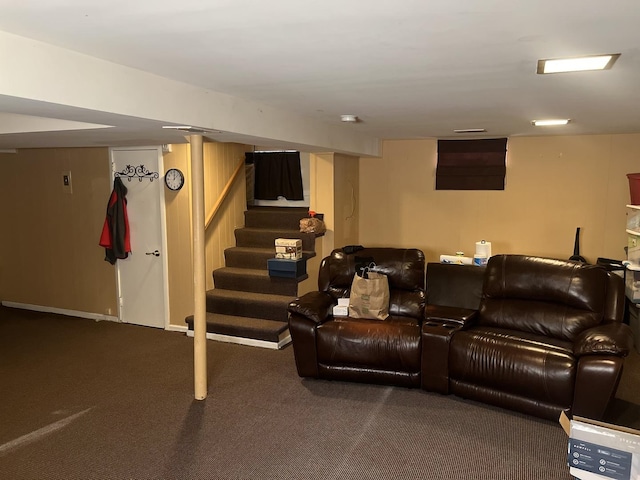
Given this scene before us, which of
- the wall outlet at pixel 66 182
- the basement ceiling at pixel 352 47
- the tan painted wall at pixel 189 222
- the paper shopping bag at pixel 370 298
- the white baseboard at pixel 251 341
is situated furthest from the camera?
the wall outlet at pixel 66 182

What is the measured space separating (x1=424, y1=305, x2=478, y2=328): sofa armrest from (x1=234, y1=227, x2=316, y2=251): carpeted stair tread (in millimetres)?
1893

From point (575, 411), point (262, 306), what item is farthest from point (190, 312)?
point (575, 411)

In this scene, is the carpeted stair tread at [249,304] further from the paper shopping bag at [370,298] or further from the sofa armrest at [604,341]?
the sofa armrest at [604,341]

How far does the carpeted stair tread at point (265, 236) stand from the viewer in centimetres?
555

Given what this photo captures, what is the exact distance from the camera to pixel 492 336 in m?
3.54

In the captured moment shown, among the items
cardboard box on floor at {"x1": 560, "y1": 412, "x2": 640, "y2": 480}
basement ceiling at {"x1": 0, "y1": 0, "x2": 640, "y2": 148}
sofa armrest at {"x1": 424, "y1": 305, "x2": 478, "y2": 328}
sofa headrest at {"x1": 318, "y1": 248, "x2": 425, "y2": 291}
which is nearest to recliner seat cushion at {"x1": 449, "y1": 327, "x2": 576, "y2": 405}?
sofa armrest at {"x1": 424, "y1": 305, "x2": 478, "y2": 328}

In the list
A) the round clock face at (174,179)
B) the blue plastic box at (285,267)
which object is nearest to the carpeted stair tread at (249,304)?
the blue plastic box at (285,267)

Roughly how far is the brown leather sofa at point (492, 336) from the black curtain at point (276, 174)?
7.71 feet

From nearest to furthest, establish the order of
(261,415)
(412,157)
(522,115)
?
A: (261,415) → (522,115) → (412,157)

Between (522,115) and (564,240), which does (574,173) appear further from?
(522,115)

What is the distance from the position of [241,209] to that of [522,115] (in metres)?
3.50

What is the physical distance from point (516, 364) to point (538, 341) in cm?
40

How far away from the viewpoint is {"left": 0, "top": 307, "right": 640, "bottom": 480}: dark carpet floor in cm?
284

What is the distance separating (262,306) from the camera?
16.6 feet
